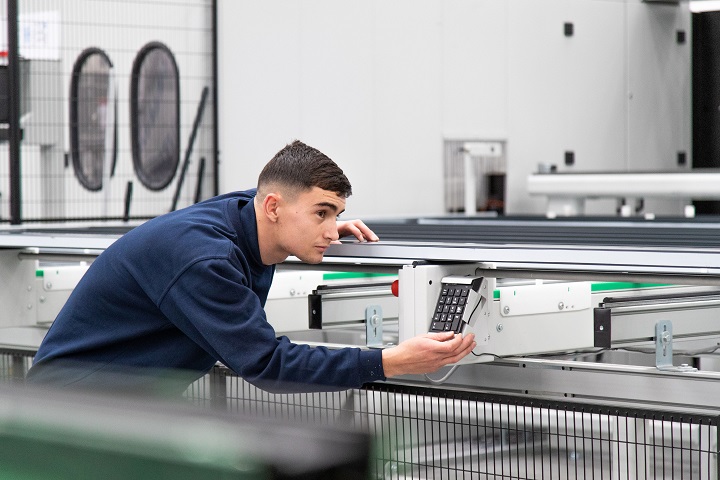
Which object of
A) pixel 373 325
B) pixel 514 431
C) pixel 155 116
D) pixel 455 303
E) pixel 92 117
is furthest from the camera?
pixel 155 116

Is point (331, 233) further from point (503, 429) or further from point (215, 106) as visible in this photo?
point (215, 106)

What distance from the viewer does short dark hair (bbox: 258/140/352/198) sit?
2.30 meters

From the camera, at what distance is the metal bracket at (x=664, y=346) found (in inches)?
107

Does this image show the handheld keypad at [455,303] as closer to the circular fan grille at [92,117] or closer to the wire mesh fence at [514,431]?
the wire mesh fence at [514,431]

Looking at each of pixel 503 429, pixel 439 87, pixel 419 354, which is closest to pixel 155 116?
pixel 439 87

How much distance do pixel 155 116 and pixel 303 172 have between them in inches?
184

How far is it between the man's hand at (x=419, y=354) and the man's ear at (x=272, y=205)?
1.29ft

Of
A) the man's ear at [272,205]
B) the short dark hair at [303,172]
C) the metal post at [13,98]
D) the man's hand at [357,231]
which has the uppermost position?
the metal post at [13,98]

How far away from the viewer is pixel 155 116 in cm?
678

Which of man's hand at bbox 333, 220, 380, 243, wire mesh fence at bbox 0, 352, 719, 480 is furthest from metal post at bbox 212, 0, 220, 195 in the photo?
man's hand at bbox 333, 220, 380, 243

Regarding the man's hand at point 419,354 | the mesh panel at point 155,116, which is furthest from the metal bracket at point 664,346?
the mesh panel at point 155,116

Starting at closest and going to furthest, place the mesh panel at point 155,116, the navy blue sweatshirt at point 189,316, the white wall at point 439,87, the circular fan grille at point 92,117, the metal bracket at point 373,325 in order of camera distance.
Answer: the navy blue sweatshirt at point 189,316, the metal bracket at point 373,325, the circular fan grille at point 92,117, the mesh panel at point 155,116, the white wall at point 439,87

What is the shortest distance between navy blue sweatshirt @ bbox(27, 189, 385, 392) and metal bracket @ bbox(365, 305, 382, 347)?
520 millimetres

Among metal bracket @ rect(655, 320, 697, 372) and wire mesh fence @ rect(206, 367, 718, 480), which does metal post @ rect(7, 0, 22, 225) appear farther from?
metal bracket @ rect(655, 320, 697, 372)
